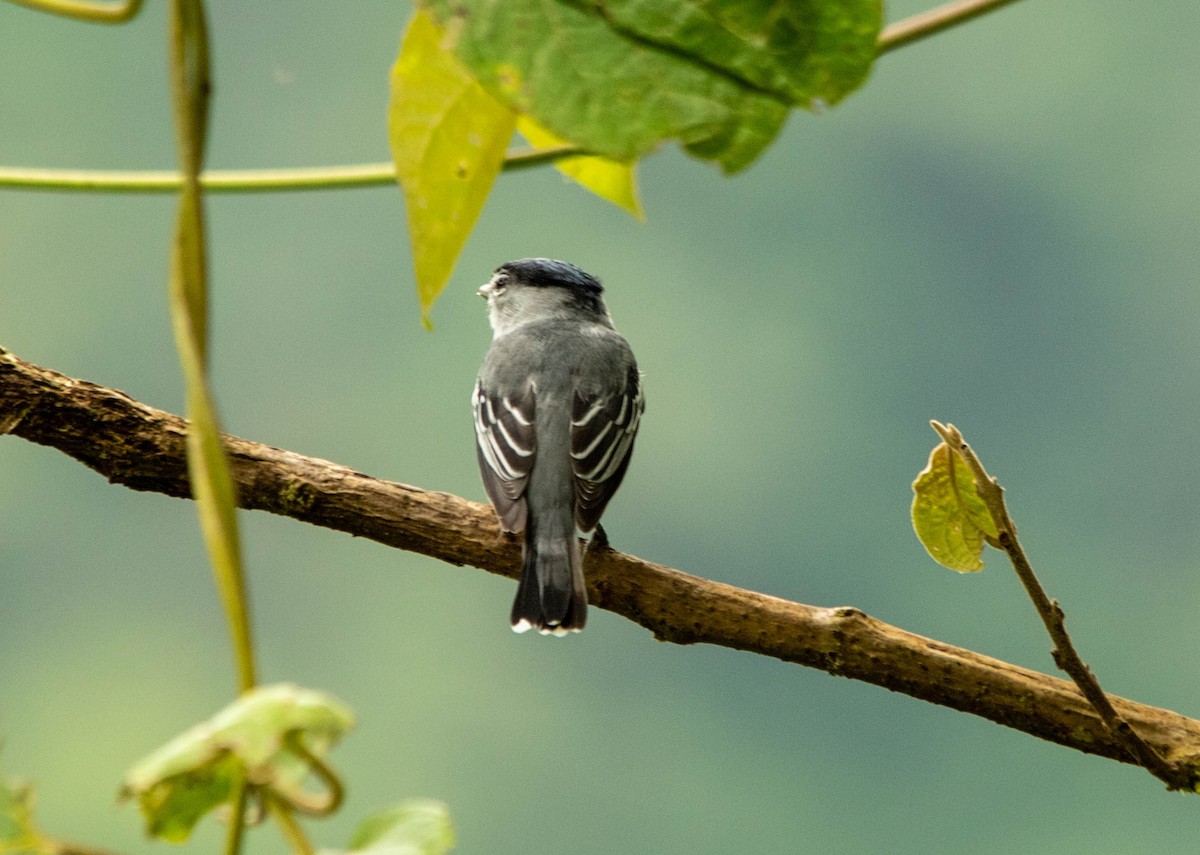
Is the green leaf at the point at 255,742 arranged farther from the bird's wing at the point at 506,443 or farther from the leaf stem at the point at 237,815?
the bird's wing at the point at 506,443

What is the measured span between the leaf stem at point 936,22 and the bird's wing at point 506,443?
1.96 metres

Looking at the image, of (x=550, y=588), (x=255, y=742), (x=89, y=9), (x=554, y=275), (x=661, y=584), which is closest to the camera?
(x=255, y=742)

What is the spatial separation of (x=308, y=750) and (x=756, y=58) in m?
0.45

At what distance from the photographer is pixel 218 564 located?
0.60 meters

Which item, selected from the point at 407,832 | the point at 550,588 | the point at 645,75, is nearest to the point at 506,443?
the point at 550,588

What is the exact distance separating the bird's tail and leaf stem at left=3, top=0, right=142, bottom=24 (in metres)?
2.00

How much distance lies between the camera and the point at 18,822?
0.61m

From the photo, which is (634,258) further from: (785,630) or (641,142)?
(641,142)

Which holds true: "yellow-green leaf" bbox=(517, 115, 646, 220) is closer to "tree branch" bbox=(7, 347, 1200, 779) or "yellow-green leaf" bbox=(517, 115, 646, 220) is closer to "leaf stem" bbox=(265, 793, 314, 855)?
"leaf stem" bbox=(265, 793, 314, 855)

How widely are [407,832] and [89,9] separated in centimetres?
55

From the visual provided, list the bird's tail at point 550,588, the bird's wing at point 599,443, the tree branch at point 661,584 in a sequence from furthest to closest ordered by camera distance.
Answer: the bird's wing at point 599,443
the bird's tail at point 550,588
the tree branch at point 661,584

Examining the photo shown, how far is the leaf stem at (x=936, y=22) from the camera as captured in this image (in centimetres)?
96

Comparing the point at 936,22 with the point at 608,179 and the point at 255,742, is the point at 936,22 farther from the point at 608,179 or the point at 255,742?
Result: the point at 255,742

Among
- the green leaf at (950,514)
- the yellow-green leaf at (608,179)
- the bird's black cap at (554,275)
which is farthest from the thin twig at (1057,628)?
the bird's black cap at (554,275)
